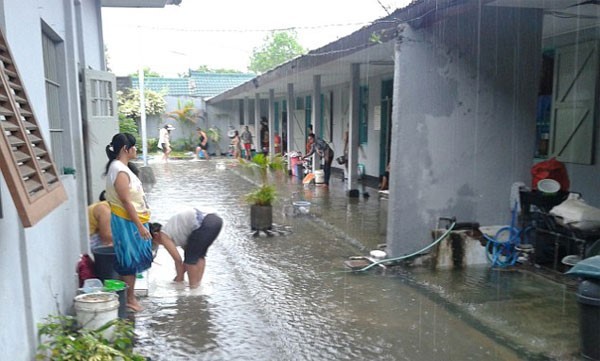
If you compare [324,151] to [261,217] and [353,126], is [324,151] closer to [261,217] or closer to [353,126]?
[353,126]

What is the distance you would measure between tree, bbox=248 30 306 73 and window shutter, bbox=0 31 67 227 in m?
64.3

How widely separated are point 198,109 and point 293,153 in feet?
48.6

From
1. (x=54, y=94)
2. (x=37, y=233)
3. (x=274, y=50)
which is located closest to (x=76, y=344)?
(x=37, y=233)

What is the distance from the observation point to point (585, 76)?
7.60 m

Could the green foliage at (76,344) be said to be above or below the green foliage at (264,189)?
below

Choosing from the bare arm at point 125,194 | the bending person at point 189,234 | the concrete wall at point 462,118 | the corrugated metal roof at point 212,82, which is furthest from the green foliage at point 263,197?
the corrugated metal roof at point 212,82

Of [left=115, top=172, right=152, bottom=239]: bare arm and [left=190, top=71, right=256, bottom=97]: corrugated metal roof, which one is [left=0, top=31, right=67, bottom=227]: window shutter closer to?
[left=115, top=172, right=152, bottom=239]: bare arm

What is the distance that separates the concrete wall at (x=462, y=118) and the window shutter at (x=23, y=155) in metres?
4.45

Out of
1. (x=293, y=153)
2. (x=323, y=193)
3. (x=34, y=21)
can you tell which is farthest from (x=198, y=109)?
(x=34, y=21)

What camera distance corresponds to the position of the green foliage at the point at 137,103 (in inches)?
1081

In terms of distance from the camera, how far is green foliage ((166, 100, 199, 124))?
28.8 metres

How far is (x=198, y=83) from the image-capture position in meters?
35.5

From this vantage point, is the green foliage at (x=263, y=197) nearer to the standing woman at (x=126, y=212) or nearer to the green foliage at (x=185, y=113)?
the standing woman at (x=126, y=212)

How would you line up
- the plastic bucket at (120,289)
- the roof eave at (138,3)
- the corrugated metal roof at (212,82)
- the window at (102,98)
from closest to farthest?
the plastic bucket at (120,289), the window at (102,98), the roof eave at (138,3), the corrugated metal roof at (212,82)
